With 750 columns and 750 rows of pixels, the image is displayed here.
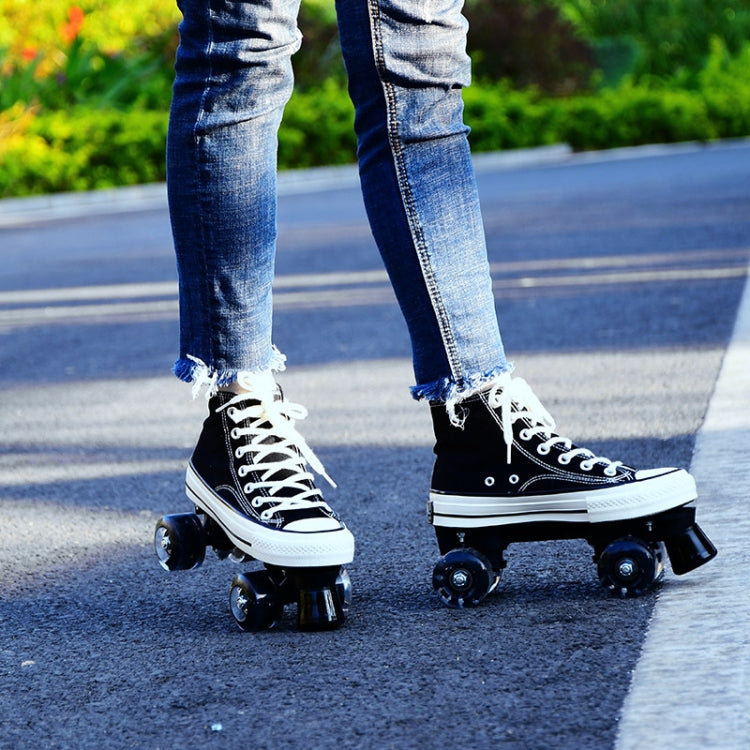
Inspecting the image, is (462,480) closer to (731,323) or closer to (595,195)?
(731,323)

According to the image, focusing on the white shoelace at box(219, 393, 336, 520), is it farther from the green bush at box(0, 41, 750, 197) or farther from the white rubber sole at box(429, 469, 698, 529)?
the green bush at box(0, 41, 750, 197)

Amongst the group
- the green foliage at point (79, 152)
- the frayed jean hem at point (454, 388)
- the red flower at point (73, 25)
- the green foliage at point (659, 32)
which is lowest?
the green foliage at point (659, 32)

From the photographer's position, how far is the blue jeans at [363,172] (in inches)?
81.8

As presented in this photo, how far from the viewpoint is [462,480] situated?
2131 millimetres

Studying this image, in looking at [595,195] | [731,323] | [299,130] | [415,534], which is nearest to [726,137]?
[299,130]

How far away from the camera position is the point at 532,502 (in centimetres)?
212

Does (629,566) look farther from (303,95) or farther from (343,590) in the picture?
(303,95)

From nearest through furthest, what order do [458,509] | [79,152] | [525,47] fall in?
1. [458,509]
2. [79,152]
3. [525,47]

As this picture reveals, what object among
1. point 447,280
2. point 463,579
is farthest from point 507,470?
point 447,280

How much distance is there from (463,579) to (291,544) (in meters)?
0.25

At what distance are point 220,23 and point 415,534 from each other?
94cm

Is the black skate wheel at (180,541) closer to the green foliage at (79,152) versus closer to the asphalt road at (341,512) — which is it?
the asphalt road at (341,512)

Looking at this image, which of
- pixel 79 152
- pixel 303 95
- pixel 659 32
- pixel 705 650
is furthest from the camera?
pixel 659 32

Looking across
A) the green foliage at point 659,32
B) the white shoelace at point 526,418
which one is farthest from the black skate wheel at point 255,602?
the green foliage at point 659,32
